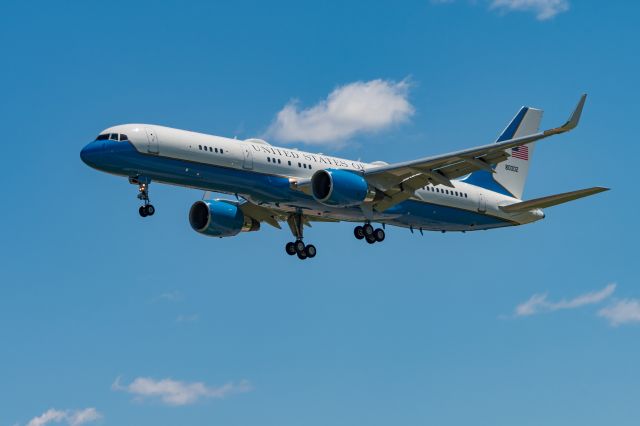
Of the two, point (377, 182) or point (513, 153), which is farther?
point (513, 153)

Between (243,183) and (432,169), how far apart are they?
9.66m

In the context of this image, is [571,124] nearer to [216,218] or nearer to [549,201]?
[549,201]

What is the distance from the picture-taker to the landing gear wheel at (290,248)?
2324 inches

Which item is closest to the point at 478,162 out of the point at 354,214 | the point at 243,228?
the point at 354,214

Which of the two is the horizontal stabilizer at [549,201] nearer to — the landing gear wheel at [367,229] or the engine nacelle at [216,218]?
the landing gear wheel at [367,229]

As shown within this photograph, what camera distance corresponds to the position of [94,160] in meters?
49.2

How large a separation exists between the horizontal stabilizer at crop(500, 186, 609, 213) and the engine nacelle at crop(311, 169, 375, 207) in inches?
432

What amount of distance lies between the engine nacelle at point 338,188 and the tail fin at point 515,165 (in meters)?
11.9

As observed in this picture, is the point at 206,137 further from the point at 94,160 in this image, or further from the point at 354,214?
the point at 354,214

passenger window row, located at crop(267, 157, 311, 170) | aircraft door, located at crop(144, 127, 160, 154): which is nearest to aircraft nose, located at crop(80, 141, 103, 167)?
A: aircraft door, located at crop(144, 127, 160, 154)

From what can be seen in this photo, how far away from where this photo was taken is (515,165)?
66188 millimetres

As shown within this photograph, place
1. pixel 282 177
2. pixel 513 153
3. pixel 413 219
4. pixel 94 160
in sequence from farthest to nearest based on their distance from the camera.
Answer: pixel 513 153 < pixel 413 219 < pixel 282 177 < pixel 94 160

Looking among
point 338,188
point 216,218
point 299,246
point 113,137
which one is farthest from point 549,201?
point 113,137

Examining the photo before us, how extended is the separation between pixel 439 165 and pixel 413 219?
606cm
